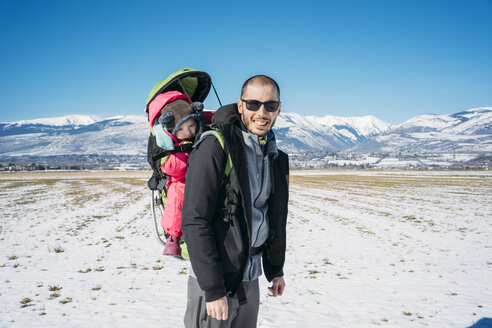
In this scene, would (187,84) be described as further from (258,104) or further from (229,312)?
(229,312)

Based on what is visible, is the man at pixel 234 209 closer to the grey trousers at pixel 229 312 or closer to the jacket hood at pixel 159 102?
the grey trousers at pixel 229 312

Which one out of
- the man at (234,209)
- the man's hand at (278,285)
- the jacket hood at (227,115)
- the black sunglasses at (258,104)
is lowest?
the man's hand at (278,285)

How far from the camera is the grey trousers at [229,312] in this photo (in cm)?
207

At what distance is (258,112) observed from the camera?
2.17 metres

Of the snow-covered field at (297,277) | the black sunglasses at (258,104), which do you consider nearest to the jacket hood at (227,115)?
the black sunglasses at (258,104)

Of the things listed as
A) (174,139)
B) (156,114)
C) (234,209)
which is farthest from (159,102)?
(234,209)

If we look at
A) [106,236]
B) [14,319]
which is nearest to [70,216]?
[106,236]

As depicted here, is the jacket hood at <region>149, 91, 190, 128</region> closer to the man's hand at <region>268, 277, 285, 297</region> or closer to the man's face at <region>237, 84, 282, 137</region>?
the man's face at <region>237, 84, 282, 137</region>

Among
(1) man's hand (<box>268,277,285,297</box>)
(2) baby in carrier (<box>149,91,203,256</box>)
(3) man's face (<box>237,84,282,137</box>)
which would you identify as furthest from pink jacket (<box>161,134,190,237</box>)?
(1) man's hand (<box>268,277,285,297</box>)

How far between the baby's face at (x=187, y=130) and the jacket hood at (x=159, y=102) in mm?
244

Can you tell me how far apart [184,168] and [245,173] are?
535 millimetres

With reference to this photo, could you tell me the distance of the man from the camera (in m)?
1.85

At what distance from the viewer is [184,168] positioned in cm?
227

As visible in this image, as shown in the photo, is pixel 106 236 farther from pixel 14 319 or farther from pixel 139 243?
pixel 14 319
